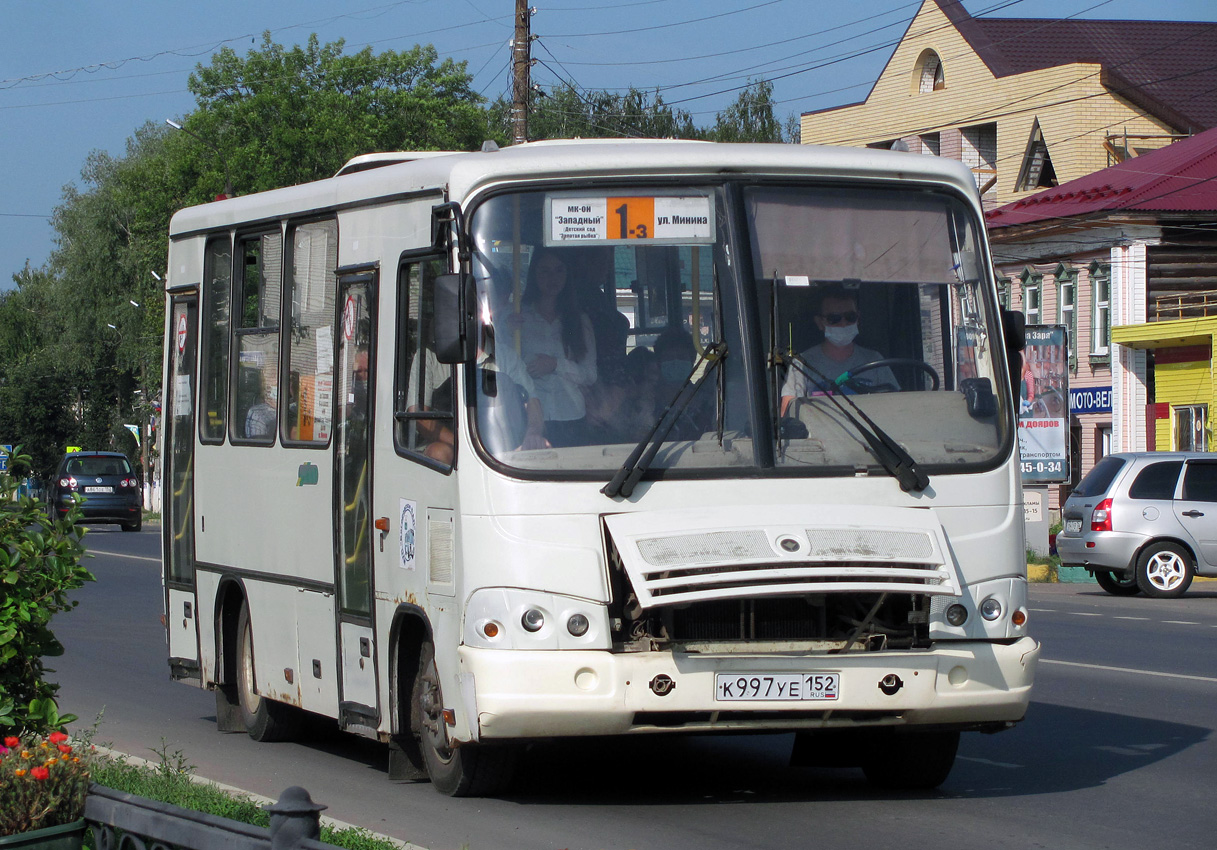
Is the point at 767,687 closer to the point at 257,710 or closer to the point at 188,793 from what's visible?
the point at 188,793

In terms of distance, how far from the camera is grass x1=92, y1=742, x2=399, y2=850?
7.00 meters

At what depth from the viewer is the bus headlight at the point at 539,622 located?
766 centimetres

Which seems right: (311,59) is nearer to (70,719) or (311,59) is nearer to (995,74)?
(995,74)

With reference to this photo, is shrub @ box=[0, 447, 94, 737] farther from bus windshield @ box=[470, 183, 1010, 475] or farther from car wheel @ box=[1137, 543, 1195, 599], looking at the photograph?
car wheel @ box=[1137, 543, 1195, 599]

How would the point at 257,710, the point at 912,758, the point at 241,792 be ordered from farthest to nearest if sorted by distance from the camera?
the point at 257,710 < the point at 912,758 < the point at 241,792

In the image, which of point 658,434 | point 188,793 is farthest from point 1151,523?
point 188,793

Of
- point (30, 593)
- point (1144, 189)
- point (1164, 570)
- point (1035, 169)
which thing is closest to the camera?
point (30, 593)

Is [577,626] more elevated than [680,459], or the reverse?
[680,459]

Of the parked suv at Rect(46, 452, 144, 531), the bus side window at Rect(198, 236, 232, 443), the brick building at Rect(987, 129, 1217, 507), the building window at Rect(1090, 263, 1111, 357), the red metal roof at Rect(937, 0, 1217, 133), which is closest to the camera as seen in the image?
the bus side window at Rect(198, 236, 232, 443)

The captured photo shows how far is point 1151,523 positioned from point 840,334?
58.5ft

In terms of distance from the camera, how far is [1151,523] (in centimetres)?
2511

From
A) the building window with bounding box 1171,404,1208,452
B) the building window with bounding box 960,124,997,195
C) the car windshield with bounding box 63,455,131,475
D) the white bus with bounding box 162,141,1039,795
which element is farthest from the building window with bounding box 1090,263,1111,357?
the white bus with bounding box 162,141,1039,795

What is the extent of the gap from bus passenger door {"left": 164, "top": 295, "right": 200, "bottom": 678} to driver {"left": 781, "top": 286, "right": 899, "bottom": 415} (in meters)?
4.93

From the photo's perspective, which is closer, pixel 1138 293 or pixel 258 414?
pixel 258 414
